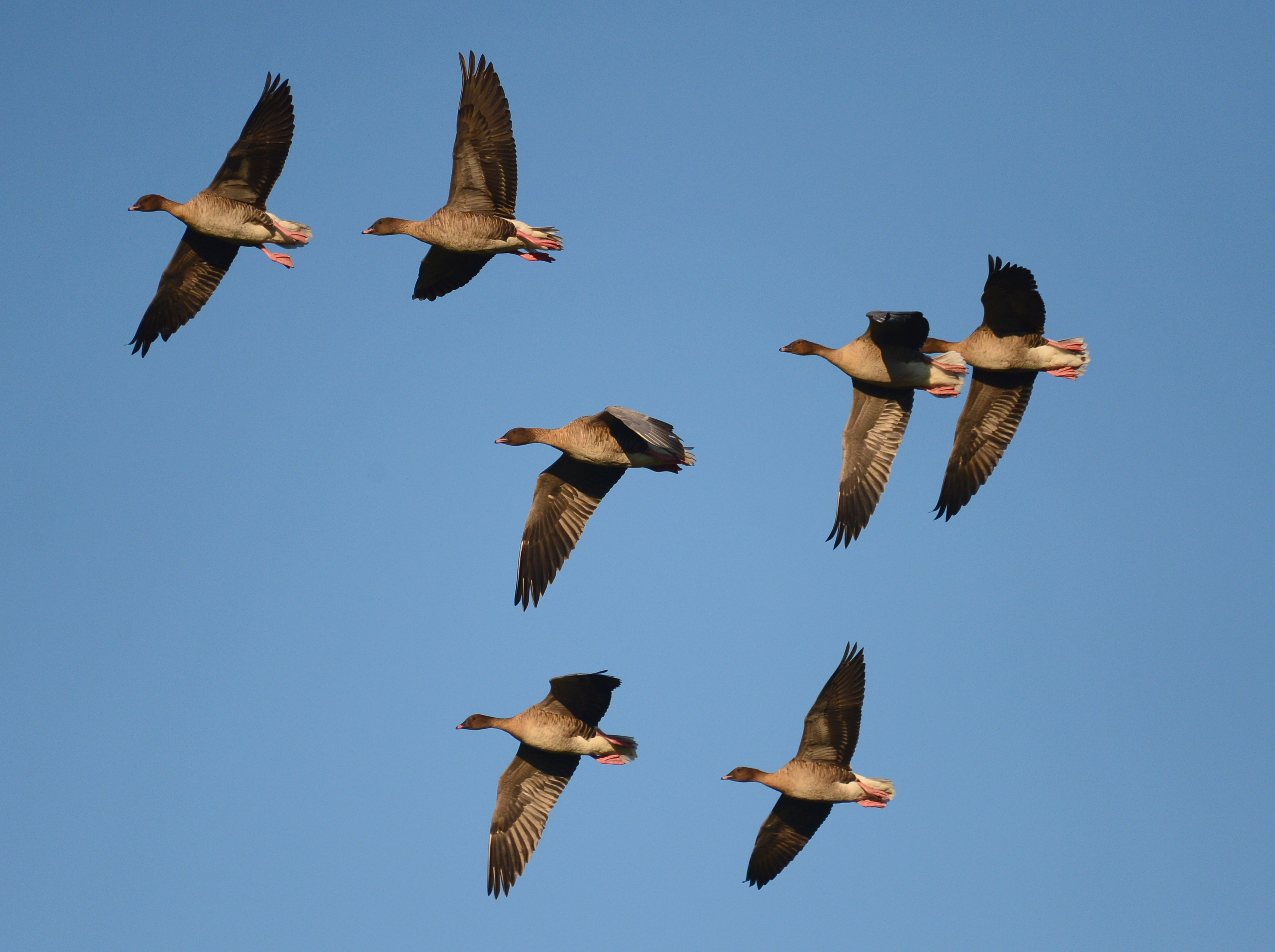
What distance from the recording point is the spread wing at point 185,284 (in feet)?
65.9

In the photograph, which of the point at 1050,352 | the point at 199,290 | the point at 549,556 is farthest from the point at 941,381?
the point at 199,290

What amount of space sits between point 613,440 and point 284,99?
6154mm

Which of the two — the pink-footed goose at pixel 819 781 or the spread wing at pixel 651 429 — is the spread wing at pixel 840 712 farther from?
the spread wing at pixel 651 429

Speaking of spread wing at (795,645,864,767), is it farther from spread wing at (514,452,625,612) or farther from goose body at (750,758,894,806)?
spread wing at (514,452,625,612)

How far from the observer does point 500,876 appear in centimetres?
1864

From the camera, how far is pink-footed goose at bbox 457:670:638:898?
1831cm

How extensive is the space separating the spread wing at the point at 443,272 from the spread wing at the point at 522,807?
662cm

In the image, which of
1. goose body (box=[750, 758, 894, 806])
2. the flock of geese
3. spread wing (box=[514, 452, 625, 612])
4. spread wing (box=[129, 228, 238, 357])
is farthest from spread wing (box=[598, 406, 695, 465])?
spread wing (box=[129, 228, 238, 357])

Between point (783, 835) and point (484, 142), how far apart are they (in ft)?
32.3

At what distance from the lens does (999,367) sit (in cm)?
1955

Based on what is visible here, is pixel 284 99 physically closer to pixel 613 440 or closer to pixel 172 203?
pixel 172 203

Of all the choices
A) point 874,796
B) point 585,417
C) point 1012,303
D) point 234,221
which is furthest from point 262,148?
point 874,796

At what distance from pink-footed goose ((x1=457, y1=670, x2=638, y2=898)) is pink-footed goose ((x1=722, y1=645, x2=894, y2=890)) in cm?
206

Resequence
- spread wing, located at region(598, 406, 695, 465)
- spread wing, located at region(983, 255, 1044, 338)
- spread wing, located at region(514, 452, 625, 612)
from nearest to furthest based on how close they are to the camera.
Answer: spread wing, located at region(598, 406, 695, 465)
spread wing, located at region(983, 255, 1044, 338)
spread wing, located at region(514, 452, 625, 612)
